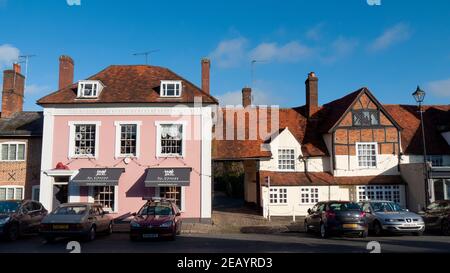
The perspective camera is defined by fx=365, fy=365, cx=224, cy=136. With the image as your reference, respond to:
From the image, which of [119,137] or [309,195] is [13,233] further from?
[309,195]

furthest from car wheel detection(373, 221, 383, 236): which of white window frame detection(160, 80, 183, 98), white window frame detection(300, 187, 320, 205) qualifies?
white window frame detection(160, 80, 183, 98)

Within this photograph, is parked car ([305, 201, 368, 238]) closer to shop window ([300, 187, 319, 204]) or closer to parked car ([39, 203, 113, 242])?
shop window ([300, 187, 319, 204])

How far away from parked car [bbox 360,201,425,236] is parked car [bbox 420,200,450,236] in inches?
61.6

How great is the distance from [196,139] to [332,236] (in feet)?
33.9

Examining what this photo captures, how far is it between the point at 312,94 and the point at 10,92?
2354 centimetres

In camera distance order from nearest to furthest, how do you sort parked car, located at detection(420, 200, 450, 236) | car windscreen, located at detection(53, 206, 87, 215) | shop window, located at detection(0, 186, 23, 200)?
car windscreen, located at detection(53, 206, 87, 215) → parked car, located at detection(420, 200, 450, 236) → shop window, located at detection(0, 186, 23, 200)

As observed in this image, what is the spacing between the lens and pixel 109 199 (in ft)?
74.2

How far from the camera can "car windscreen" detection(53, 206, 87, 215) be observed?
15141 mm

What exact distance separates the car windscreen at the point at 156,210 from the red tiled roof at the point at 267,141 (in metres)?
10.9

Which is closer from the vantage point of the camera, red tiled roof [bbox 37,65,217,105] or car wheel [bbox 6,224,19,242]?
car wheel [bbox 6,224,19,242]

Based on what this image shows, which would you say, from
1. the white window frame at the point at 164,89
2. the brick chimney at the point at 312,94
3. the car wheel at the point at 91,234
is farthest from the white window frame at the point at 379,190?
the car wheel at the point at 91,234

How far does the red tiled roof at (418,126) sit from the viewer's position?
1096 inches

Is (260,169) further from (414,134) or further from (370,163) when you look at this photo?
(414,134)

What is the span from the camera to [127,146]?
2295 centimetres
